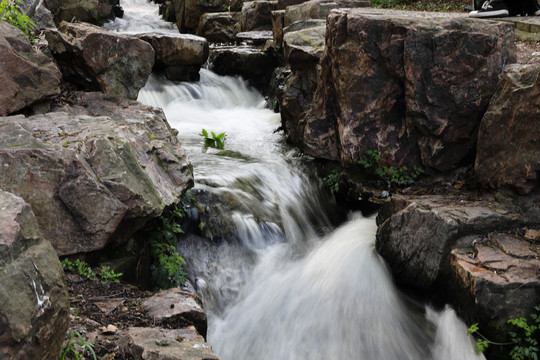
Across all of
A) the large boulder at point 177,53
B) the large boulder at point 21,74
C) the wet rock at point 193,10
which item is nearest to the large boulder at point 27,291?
the large boulder at point 21,74

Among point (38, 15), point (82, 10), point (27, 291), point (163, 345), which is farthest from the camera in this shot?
point (82, 10)

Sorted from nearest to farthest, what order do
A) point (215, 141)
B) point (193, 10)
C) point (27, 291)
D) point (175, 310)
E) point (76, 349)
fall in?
1. point (27, 291)
2. point (76, 349)
3. point (175, 310)
4. point (215, 141)
5. point (193, 10)

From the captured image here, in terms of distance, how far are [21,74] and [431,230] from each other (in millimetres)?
4830

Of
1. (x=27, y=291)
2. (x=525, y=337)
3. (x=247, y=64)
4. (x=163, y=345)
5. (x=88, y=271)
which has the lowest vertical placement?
(x=525, y=337)

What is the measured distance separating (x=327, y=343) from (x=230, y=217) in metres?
2.04

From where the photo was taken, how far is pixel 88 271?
4094 millimetres

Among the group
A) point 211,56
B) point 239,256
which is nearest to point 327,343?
point 239,256

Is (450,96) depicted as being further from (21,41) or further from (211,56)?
(211,56)

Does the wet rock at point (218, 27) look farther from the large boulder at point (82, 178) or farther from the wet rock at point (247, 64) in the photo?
the large boulder at point (82, 178)

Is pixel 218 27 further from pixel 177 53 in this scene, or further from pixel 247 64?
pixel 177 53

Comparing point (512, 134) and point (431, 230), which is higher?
point (512, 134)

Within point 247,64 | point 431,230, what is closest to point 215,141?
point 247,64

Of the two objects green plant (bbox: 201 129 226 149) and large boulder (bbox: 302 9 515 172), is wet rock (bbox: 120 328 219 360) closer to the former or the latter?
large boulder (bbox: 302 9 515 172)

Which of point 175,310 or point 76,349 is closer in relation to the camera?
point 76,349
